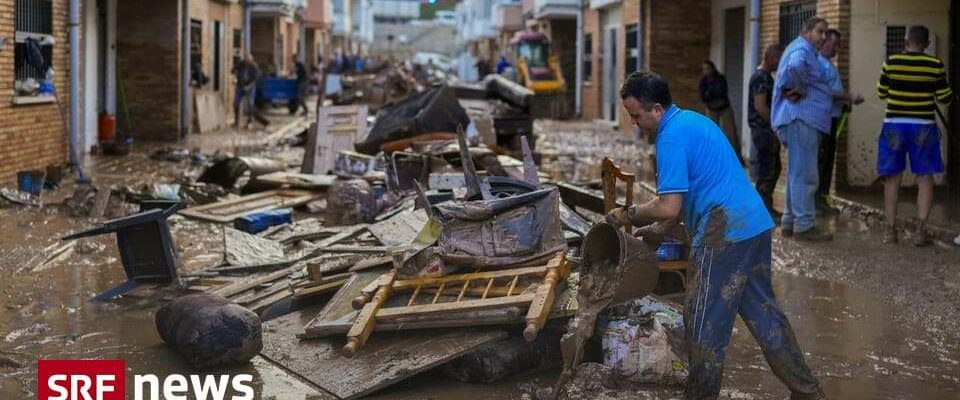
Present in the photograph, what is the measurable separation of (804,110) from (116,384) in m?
6.40

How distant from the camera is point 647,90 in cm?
519

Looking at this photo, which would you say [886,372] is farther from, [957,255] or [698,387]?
[957,255]

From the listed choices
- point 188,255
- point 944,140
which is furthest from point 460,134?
point 944,140

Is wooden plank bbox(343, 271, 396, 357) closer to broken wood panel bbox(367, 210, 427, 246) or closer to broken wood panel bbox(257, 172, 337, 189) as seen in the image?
broken wood panel bbox(367, 210, 427, 246)

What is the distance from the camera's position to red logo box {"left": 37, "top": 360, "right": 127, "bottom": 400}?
568 centimetres

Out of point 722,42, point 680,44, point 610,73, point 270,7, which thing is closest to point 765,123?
point 722,42

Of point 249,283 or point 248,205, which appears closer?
point 249,283

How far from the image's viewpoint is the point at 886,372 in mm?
6234

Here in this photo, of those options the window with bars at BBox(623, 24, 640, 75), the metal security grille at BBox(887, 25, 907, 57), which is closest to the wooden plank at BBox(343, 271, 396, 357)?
the metal security grille at BBox(887, 25, 907, 57)

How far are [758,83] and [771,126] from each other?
587 mm

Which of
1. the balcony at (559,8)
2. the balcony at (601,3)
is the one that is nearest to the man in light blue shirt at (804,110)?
the balcony at (601,3)

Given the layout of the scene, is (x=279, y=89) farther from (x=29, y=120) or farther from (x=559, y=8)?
(x=29, y=120)

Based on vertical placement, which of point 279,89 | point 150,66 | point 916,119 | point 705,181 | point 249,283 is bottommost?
point 249,283

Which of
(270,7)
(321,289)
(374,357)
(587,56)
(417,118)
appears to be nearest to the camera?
(374,357)
